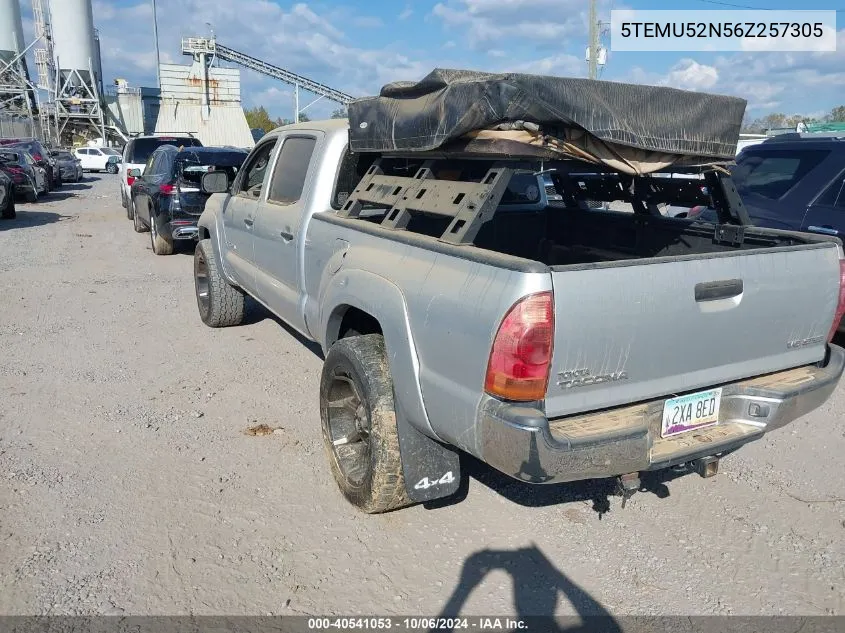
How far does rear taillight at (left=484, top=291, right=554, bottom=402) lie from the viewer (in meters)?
2.53

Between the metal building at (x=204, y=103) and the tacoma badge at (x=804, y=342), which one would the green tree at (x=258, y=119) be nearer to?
the metal building at (x=204, y=103)

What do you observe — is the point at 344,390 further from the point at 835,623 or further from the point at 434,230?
the point at 835,623

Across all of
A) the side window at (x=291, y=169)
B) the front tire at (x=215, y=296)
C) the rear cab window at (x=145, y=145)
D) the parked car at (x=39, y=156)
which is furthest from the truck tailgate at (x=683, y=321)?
the parked car at (x=39, y=156)

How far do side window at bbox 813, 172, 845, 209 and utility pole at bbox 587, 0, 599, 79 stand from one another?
55.9 feet

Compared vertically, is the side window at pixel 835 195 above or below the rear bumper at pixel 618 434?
above

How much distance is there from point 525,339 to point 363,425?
1338 mm

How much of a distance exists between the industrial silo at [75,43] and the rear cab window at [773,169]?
186 feet

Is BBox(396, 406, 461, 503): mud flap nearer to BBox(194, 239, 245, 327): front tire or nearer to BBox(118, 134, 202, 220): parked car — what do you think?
BBox(194, 239, 245, 327): front tire

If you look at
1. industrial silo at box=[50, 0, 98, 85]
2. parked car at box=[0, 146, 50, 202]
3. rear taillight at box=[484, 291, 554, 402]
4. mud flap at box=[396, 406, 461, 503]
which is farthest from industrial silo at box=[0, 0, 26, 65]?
rear taillight at box=[484, 291, 554, 402]

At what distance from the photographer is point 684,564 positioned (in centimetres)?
325

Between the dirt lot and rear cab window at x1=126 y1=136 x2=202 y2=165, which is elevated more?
rear cab window at x1=126 y1=136 x2=202 y2=165

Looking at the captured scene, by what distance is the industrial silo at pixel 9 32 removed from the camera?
177ft

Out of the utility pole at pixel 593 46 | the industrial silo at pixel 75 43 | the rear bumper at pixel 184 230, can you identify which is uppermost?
the industrial silo at pixel 75 43

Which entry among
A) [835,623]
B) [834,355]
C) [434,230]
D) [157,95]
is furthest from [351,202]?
[157,95]
